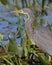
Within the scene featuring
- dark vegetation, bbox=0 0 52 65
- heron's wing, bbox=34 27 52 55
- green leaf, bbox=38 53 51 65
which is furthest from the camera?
heron's wing, bbox=34 27 52 55

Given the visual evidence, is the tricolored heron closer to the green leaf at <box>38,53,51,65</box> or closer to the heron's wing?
the heron's wing

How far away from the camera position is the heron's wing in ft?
14.0

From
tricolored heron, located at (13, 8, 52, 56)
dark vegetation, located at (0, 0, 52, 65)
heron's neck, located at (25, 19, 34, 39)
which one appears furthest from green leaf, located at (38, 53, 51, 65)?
heron's neck, located at (25, 19, 34, 39)

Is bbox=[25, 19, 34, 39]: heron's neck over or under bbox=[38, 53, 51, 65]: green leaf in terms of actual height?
over

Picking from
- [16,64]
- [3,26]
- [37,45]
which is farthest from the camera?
[3,26]

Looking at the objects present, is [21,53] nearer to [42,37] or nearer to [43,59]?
[43,59]

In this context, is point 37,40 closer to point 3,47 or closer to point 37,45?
point 37,45

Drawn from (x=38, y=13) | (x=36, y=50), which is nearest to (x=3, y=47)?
(x=36, y=50)

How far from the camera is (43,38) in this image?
4.36 meters

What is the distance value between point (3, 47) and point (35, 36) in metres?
0.49

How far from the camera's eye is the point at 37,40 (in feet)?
14.4

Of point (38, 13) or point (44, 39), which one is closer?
point (44, 39)

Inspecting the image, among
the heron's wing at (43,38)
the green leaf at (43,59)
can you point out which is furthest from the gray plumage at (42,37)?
the green leaf at (43,59)

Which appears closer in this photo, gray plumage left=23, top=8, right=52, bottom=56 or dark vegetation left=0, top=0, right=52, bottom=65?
dark vegetation left=0, top=0, right=52, bottom=65
